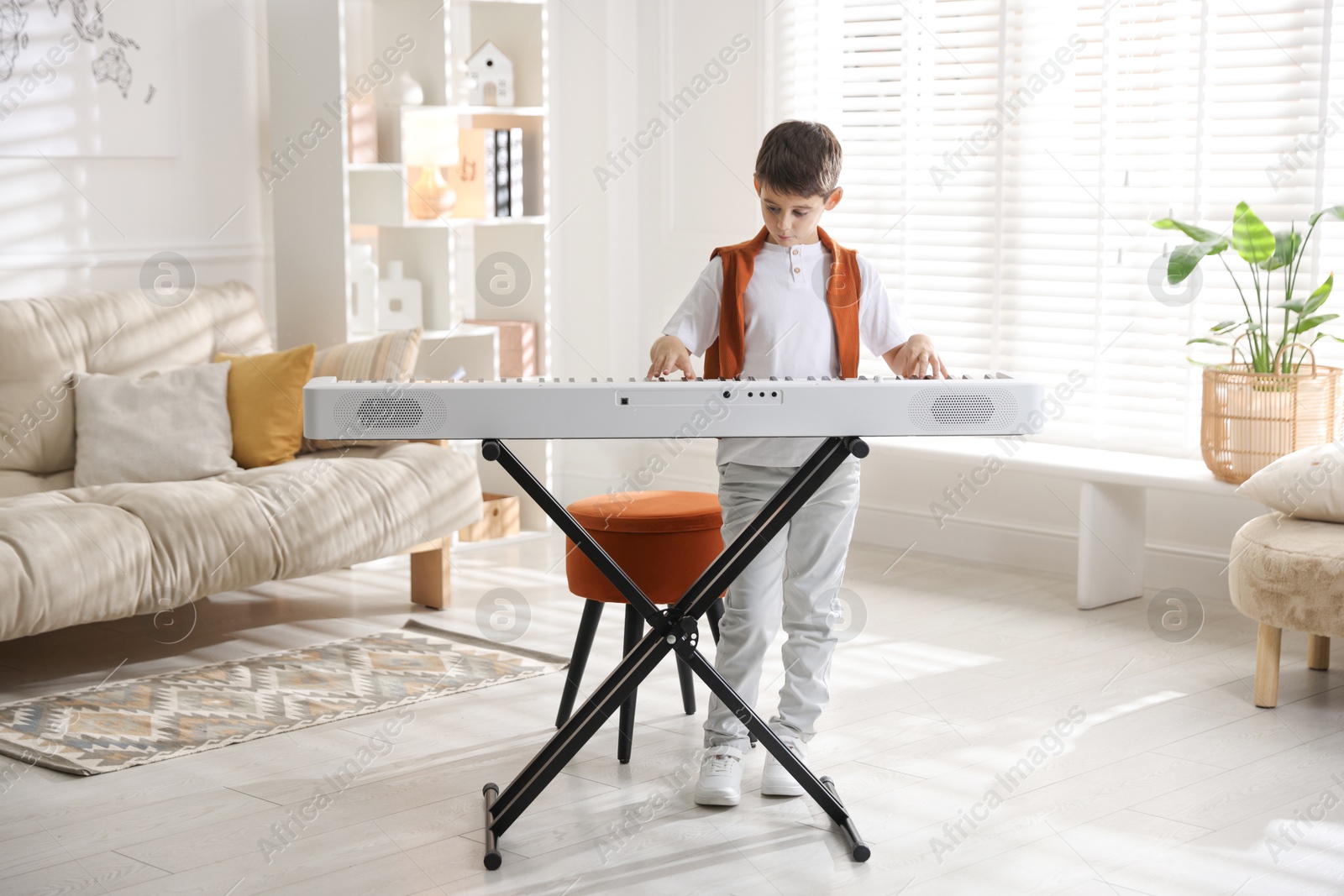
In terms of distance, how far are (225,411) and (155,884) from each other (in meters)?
1.91

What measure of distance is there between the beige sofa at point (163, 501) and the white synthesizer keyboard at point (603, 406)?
1.38 meters

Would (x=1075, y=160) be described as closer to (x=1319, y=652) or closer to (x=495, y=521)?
(x=1319, y=652)

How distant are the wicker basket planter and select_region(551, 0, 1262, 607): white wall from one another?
3.61 ft

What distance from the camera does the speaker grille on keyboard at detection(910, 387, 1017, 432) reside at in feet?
6.69

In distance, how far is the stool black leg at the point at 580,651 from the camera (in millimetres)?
2885

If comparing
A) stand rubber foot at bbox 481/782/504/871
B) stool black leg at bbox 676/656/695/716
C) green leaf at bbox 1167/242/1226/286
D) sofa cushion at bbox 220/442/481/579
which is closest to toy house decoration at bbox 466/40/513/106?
sofa cushion at bbox 220/442/481/579

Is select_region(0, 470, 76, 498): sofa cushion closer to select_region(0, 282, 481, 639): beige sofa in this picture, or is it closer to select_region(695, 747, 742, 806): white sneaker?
select_region(0, 282, 481, 639): beige sofa

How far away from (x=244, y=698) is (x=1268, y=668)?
7.25 ft

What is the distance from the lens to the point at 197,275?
4477mm

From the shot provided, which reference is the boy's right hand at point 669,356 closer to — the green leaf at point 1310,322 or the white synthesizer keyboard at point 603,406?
the white synthesizer keyboard at point 603,406

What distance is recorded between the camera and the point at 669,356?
2.38 meters

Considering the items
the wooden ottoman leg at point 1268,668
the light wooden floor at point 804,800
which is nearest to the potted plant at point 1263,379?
the light wooden floor at point 804,800

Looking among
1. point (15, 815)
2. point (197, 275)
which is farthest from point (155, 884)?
point (197, 275)

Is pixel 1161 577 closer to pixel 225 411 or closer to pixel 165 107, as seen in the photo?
pixel 225 411
